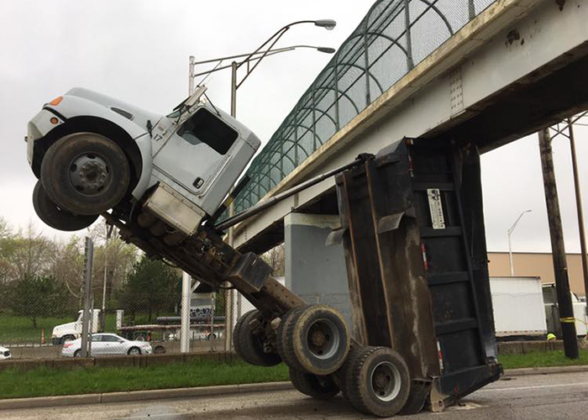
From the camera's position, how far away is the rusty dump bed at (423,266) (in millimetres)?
6859

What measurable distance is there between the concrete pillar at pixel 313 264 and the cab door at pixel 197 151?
32.7ft

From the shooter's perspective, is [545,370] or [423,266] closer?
[423,266]

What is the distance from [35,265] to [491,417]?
5950 cm

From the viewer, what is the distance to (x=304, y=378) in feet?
25.3

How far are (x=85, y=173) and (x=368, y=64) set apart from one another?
7.72m

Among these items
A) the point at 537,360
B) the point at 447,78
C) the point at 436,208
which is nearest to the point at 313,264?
the point at 537,360

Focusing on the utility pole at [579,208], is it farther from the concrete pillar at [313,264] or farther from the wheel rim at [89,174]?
Result: the wheel rim at [89,174]

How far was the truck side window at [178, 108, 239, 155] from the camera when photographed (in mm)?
6496

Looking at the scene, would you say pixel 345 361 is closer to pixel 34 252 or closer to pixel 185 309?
pixel 185 309

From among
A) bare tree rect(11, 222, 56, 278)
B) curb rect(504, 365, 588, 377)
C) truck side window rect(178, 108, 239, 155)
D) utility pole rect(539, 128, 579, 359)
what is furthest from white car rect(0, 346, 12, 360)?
Answer: bare tree rect(11, 222, 56, 278)

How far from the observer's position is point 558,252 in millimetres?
14406

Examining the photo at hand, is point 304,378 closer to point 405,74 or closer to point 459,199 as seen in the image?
point 459,199

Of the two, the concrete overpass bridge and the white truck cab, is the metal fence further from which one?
the white truck cab

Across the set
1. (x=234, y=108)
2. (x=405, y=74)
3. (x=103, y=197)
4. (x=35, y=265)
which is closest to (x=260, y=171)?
(x=234, y=108)
